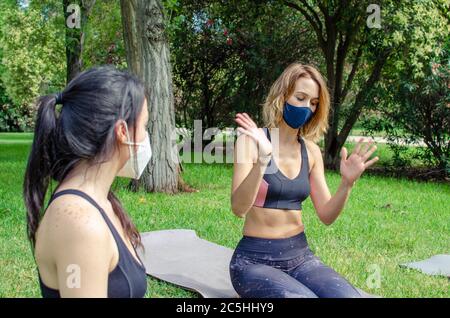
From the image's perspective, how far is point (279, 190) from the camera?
3.46 meters

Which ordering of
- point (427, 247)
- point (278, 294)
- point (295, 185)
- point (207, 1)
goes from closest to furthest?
point (278, 294) → point (295, 185) → point (427, 247) → point (207, 1)

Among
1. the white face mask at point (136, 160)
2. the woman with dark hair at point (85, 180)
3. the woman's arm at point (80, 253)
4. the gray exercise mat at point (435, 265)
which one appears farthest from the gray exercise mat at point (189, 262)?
the woman's arm at point (80, 253)

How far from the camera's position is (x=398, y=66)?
10.4 meters

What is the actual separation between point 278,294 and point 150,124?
5494 mm

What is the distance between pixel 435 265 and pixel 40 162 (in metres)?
3.93

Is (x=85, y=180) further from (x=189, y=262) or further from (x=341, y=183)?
(x=189, y=262)

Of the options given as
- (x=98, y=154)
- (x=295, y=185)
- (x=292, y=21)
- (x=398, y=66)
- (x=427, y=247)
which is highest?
(x=292, y=21)

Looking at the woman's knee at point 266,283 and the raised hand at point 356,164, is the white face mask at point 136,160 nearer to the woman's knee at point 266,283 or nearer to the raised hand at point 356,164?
the woman's knee at point 266,283

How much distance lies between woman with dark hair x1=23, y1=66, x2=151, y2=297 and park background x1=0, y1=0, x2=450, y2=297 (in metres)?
1.46

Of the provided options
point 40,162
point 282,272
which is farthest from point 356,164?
point 40,162

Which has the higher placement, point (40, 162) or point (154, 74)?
point (154, 74)
